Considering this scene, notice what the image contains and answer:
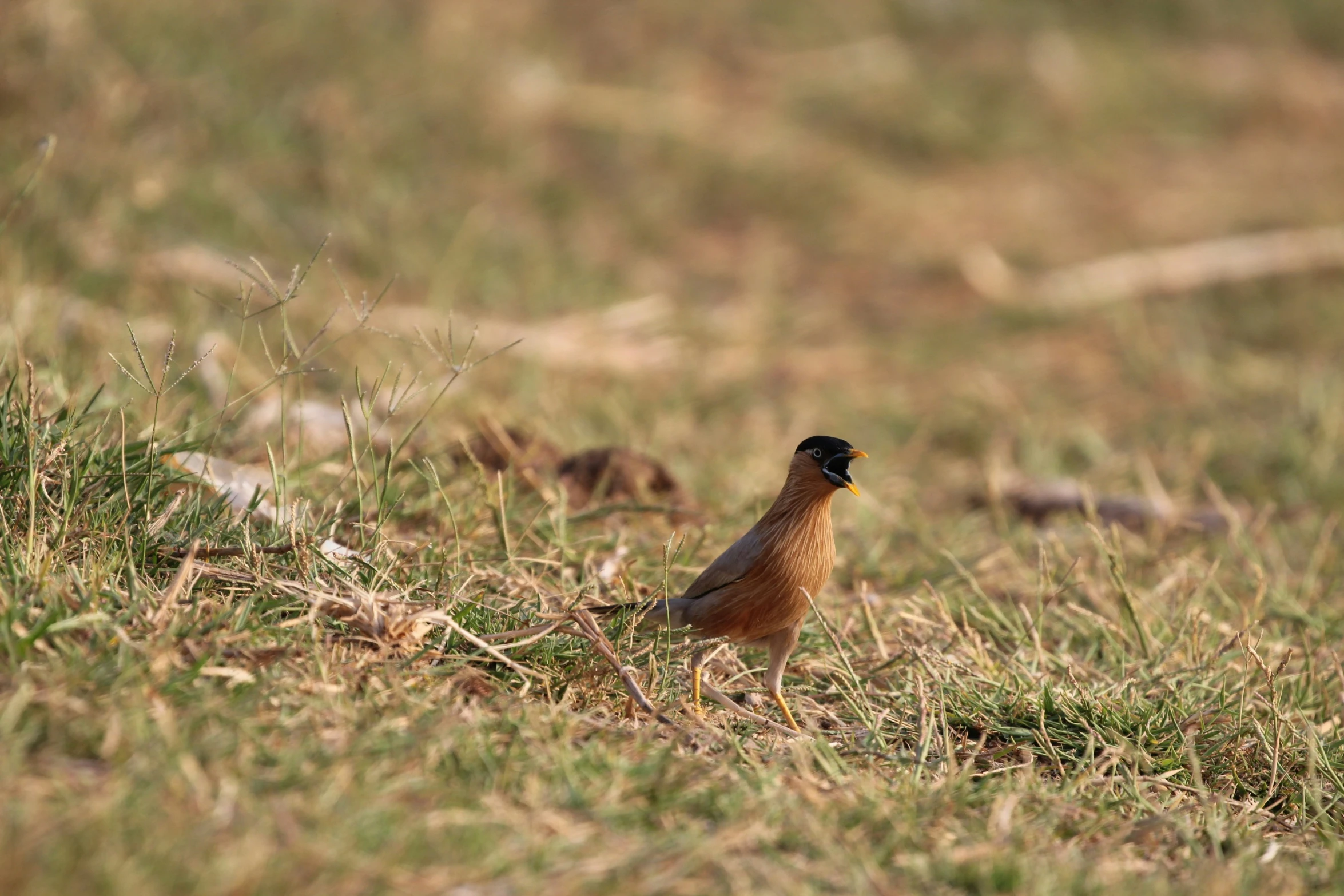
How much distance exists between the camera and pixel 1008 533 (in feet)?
16.9

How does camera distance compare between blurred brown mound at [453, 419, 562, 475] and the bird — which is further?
blurred brown mound at [453, 419, 562, 475]

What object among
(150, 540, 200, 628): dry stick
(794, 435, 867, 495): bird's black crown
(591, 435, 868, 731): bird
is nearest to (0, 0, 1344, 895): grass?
(150, 540, 200, 628): dry stick

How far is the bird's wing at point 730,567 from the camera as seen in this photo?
134 inches

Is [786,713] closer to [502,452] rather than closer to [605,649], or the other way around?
[605,649]

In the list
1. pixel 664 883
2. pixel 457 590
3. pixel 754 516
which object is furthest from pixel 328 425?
pixel 664 883

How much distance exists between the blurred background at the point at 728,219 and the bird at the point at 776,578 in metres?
1.24

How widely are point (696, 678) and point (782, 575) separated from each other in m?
0.34

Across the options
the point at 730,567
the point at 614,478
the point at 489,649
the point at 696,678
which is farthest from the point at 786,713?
the point at 614,478

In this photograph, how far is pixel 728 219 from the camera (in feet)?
32.6

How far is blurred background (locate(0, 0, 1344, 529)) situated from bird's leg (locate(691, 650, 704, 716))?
4.51 feet

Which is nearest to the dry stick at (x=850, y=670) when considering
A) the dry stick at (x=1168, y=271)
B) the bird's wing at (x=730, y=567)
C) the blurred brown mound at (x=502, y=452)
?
the bird's wing at (x=730, y=567)

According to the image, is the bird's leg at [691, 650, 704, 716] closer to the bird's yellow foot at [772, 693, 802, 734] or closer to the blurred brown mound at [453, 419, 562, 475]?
the bird's yellow foot at [772, 693, 802, 734]

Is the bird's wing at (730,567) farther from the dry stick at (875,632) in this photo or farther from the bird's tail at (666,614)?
Result: the dry stick at (875,632)

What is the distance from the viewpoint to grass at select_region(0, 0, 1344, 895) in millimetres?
2436
